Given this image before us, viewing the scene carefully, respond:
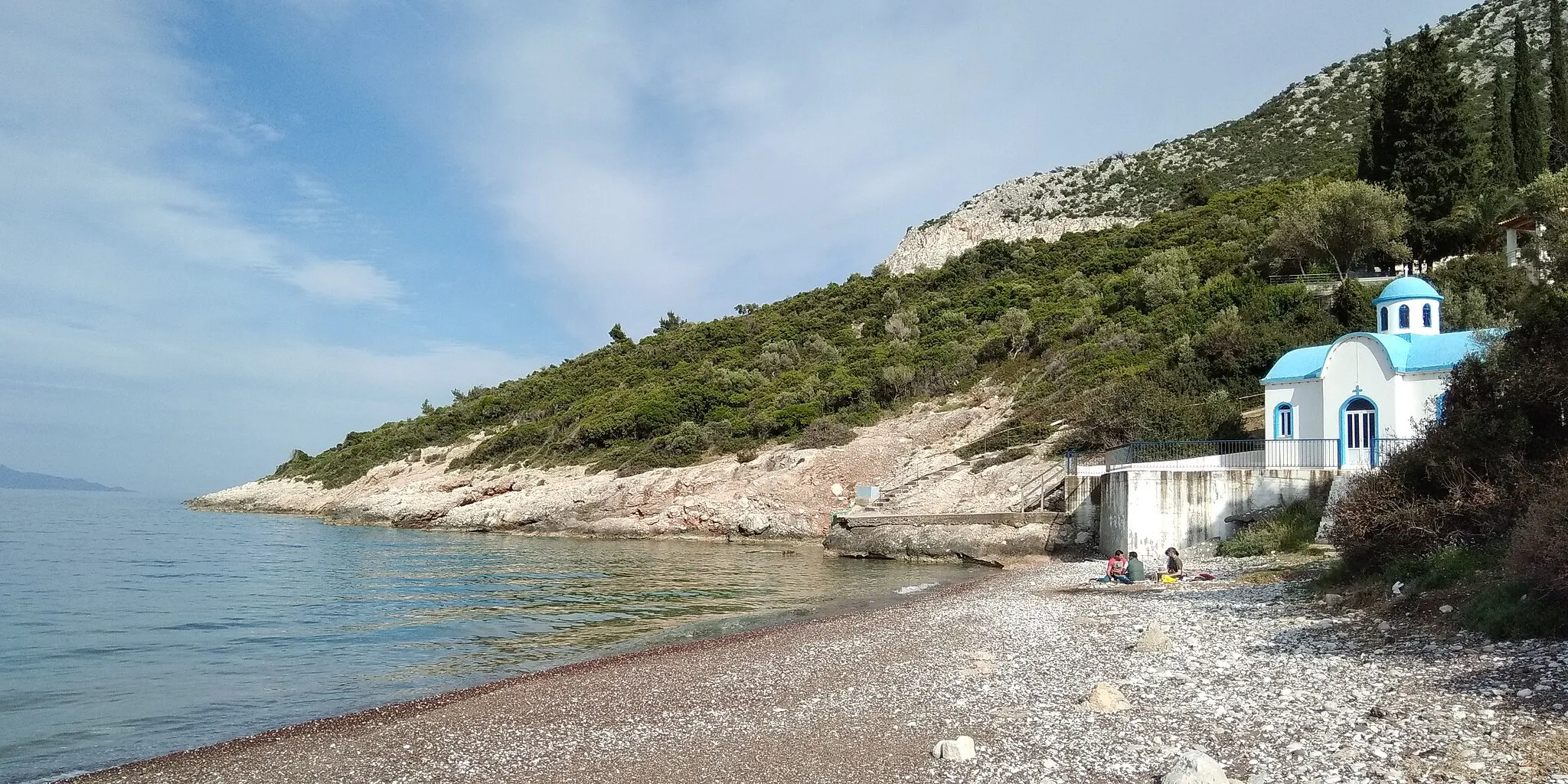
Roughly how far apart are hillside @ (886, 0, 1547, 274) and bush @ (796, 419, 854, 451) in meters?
46.9

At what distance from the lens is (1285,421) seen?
2644 cm

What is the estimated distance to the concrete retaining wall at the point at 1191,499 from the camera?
24141 millimetres

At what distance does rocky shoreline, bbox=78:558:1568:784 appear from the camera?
729cm

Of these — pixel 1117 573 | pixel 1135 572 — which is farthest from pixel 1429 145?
pixel 1135 572

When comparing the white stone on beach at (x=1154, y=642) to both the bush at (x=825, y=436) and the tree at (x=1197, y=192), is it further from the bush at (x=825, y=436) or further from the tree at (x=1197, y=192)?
the tree at (x=1197, y=192)

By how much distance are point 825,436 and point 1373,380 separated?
1053 inches

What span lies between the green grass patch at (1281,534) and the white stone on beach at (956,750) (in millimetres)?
16351

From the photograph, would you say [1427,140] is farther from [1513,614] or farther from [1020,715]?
[1020,715]

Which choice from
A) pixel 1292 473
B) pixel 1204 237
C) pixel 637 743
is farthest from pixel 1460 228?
pixel 637 743

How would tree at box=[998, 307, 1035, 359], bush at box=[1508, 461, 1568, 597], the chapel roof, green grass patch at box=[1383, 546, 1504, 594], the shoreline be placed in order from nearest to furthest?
bush at box=[1508, 461, 1568, 597] < the shoreline < green grass patch at box=[1383, 546, 1504, 594] < the chapel roof < tree at box=[998, 307, 1035, 359]

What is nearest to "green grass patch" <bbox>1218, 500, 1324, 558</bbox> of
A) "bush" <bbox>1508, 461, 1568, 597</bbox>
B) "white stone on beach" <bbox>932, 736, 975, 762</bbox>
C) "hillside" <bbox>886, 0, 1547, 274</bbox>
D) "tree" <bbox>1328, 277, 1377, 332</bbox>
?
"bush" <bbox>1508, 461, 1568, 597</bbox>

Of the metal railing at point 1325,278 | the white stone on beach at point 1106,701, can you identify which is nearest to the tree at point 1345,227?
the metal railing at point 1325,278

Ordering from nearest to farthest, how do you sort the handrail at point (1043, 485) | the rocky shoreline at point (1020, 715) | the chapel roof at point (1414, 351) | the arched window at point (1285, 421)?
the rocky shoreline at point (1020, 715) → the chapel roof at point (1414, 351) → the arched window at point (1285, 421) → the handrail at point (1043, 485)

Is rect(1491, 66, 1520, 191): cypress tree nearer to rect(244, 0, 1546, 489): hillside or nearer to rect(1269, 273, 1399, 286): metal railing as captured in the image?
rect(1269, 273, 1399, 286): metal railing
